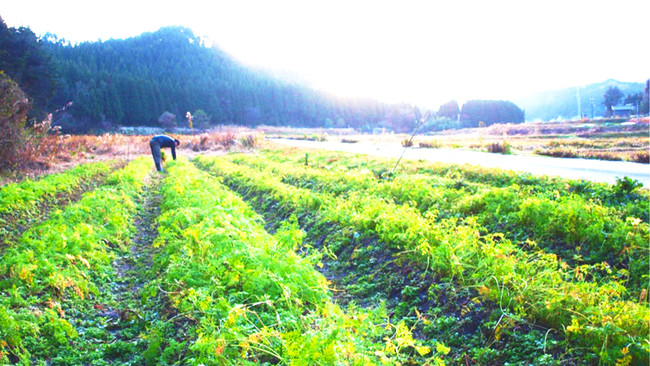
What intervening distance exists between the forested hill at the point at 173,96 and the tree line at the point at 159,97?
188 mm

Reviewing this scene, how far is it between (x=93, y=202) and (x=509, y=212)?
862 centimetres

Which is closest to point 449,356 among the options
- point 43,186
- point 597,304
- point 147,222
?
point 597,304

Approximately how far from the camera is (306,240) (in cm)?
778

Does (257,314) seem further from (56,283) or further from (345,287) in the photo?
(56,283)

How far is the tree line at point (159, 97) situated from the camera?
37375 millimetres

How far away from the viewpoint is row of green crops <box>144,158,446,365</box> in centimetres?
315

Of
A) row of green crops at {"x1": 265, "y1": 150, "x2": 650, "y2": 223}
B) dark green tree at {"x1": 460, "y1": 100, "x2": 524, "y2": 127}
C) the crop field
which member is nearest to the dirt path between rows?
the crop field

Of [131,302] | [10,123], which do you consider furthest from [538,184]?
[10,123]

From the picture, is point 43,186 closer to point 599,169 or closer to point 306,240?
point 306,240

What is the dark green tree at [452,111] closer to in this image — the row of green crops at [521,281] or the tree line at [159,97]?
the tree line at [159,97]

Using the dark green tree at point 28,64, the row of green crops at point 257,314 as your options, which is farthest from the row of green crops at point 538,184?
the dark green tree at point 28,64

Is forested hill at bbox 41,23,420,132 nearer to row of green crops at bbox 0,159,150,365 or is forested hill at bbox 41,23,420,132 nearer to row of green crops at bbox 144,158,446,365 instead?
row of green crops at bbox 0,159,150,365

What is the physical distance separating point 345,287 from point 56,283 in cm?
358

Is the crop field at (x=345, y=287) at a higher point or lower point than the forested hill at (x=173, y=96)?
lower
